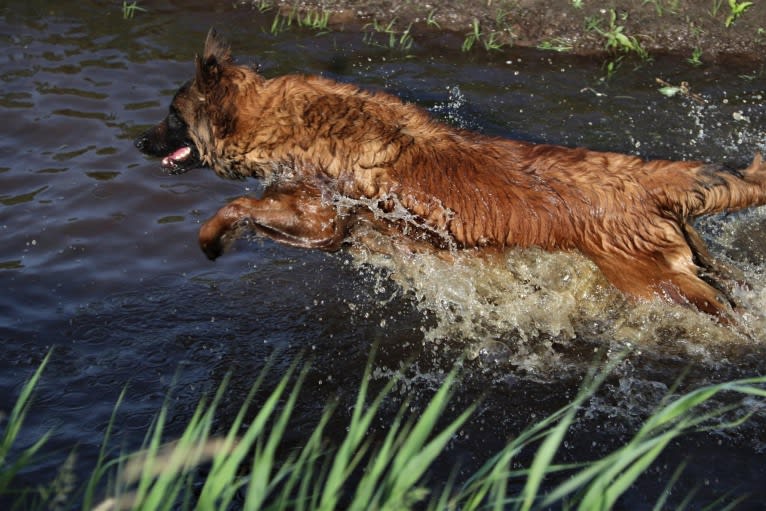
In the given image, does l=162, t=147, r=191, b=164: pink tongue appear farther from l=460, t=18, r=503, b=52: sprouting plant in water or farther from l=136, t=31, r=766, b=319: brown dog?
l=460, t=18, r=503, b=52: sprouting plant in water

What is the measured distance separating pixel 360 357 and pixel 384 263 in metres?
0.68

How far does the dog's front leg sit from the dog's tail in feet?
5.72

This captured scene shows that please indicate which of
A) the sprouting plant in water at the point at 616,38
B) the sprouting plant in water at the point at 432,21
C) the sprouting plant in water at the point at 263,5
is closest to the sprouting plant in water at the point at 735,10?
the sprouting plant in water at the point at 616,38

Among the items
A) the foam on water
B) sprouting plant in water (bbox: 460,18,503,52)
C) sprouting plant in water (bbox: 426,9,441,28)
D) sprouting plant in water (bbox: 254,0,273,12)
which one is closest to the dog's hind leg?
the foam on water

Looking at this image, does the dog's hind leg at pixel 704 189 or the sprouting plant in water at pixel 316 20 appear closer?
the dog's hind leg at pixel 704 189

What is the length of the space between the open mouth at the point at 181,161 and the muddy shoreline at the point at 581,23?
3.47 meters

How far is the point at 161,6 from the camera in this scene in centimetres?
889

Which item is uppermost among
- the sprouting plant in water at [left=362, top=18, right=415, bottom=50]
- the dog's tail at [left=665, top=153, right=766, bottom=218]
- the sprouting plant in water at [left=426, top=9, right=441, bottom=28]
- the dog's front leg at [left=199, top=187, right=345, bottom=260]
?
the dog's tail at [left=665, top=153, right=766, bottom=218]

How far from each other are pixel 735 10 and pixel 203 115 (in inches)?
209

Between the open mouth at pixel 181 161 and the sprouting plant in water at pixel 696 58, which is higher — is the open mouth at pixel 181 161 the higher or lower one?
the lower one

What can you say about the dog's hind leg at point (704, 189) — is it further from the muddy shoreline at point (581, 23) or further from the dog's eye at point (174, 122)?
the muddy shoreline at point (581, 23)

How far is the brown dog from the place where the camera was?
14.8 ft

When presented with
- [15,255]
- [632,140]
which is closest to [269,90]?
[15,255]

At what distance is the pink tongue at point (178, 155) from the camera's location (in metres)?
5.51
